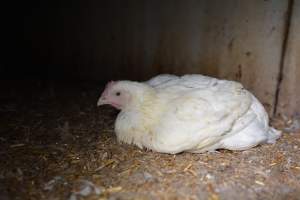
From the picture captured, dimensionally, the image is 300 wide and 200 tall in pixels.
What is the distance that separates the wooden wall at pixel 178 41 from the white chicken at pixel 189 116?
62 centimetres

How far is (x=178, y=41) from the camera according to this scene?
468 centimetres

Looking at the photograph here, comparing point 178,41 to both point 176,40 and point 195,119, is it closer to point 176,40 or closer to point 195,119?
point 176,40

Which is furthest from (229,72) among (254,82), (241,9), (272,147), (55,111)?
(55,111)

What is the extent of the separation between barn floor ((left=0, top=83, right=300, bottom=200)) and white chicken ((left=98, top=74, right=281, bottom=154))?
0.44 ft

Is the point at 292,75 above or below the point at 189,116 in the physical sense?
above

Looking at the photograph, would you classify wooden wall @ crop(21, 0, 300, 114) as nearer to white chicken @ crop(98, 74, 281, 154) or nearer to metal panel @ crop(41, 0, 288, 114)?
metal panel @ crop(41, 0, 288, 114)

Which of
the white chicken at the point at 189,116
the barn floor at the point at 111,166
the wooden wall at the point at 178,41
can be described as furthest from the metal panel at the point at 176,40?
the barn floor at the point at 111,166

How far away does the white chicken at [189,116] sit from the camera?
3375 mm

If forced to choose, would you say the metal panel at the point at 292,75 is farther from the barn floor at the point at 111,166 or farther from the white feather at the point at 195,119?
the white feather at the point at 195,119

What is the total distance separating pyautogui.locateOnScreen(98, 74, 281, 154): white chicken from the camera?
3.38 metres

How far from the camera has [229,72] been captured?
14.6 feet

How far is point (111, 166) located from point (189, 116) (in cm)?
79

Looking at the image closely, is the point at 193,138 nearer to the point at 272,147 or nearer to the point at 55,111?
the point at 272,147

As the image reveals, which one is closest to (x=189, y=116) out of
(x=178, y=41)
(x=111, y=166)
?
(x=111, y=166)
